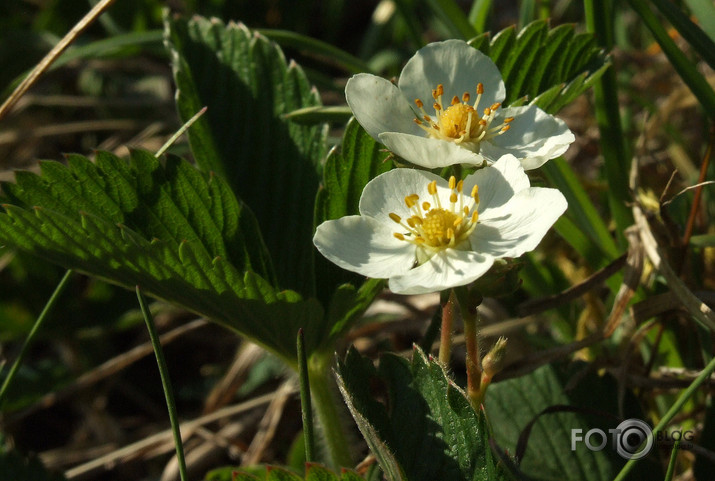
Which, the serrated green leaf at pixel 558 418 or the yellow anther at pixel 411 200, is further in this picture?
the serrated green leaf at pixel 558 418

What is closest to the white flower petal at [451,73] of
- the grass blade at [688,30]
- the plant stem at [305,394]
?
the grass blade at [688,30]

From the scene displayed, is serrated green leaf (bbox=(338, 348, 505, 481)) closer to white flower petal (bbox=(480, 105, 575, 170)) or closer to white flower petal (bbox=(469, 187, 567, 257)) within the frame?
white flower petal (bbox=(469, 187, 567, 257))

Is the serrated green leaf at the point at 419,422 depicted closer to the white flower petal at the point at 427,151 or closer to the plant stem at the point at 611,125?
the white flower petal at the point at 427,151

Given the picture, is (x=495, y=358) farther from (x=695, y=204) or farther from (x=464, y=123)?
(x=695, y=204)

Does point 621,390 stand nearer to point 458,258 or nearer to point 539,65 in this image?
point 458,258

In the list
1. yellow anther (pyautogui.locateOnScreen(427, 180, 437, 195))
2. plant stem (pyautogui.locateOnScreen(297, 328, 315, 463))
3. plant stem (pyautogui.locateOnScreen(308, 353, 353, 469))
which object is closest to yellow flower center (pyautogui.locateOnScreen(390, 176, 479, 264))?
yellow anther (pyautogui.locateOnScreen(427, 180, 437, 195))

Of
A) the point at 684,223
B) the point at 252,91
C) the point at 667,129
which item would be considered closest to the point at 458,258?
the point at 252,91
